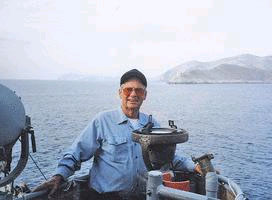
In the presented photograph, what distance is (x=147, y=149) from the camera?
448 cm

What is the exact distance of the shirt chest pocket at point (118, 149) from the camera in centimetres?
545

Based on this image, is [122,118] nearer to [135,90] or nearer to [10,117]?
[135,90]

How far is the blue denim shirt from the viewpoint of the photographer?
212 inches

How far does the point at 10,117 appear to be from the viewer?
4375mm

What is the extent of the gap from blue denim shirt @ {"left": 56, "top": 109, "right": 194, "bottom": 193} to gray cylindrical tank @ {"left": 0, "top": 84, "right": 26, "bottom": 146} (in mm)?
1125

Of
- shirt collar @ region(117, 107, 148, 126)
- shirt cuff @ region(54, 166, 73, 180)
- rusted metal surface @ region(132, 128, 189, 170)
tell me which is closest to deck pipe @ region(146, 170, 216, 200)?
rusted metal surface @ region(132, 128, 189, 170)

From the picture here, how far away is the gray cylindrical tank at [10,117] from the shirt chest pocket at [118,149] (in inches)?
58.0

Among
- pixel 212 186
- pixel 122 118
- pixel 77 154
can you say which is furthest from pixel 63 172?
pixel 212 186

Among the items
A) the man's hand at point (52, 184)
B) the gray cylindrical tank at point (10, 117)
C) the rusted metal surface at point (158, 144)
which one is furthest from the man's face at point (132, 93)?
the gray cylindrical tank at point (10, 117)

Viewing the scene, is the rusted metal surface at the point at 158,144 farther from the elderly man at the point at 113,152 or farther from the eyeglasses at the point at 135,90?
the eyeglasses at the point at 135,90

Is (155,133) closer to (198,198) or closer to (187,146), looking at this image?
(198,198)

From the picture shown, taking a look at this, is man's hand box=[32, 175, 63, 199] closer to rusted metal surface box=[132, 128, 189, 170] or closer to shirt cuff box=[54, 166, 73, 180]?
shirt cuff box=[54, 166, 73, 180]

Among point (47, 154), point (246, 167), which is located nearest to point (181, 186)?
point (246, 167)

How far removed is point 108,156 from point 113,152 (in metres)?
0.12
